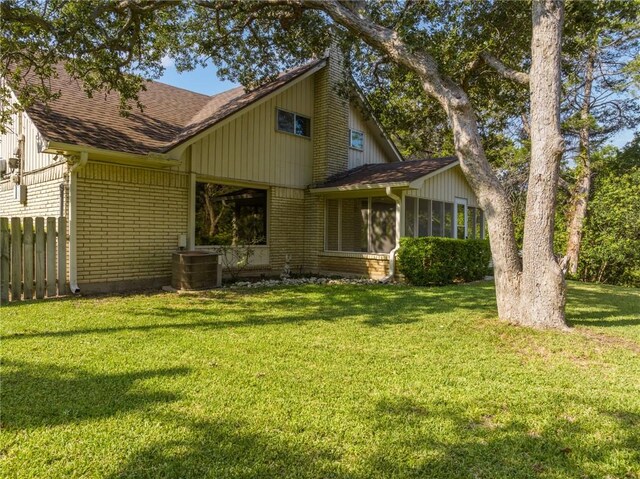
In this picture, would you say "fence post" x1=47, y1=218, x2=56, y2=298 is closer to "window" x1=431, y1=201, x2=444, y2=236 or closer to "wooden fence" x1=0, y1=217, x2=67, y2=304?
"wooden fence" x1=0, y1=217, x2=67, y2=304

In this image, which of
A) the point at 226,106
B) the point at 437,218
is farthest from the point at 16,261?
the point at 437,218

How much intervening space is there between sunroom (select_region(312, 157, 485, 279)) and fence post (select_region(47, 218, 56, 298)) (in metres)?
7.17

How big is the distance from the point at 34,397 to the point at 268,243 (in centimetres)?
929

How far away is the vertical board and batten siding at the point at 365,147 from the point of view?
1459 centimetres

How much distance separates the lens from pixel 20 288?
294 inches

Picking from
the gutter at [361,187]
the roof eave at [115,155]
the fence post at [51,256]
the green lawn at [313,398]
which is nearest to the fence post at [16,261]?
the fence post at [51,256]

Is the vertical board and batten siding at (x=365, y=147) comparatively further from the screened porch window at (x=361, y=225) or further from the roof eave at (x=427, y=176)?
the roof eave at (x=427, y=176)

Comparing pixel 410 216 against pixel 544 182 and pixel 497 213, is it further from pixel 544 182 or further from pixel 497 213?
pixel 544 182

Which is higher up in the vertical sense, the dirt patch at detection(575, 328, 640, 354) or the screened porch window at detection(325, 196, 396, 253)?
the screened porch window at detection(325, 196, 396, 253)

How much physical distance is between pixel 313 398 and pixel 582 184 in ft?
59.2

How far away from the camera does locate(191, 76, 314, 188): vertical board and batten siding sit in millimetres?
10883

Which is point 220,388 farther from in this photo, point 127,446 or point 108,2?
point 108,2

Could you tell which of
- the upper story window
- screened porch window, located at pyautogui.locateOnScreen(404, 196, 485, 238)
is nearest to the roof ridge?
the upper story window

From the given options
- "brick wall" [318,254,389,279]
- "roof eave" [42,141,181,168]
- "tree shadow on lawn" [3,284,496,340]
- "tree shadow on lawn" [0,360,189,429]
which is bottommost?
"tree shadow on lawn" [0,360,189,429]
